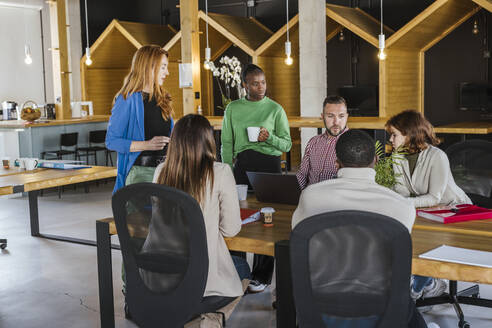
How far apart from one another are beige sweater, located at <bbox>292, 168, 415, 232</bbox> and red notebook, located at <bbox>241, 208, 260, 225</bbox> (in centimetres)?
68

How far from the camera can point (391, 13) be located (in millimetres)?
9891

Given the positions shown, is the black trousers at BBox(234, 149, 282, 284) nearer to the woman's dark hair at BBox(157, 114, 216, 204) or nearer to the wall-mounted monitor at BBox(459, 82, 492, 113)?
the woman's dark hair at BBox(157, 114, 216, 204)

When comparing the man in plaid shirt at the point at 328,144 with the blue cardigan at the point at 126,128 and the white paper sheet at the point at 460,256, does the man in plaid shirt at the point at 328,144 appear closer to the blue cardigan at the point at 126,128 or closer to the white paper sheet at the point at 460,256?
the blue cardigan at the point at 126,128

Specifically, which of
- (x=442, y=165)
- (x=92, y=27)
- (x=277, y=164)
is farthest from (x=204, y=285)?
(x=92, y=27)

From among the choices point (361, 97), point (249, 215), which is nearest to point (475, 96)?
point (361, 97)

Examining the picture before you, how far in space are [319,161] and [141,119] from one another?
1085 millimetres

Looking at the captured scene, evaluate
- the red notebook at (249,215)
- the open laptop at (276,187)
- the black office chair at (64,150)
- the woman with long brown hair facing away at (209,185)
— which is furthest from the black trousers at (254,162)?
the black office chair at (64,150)

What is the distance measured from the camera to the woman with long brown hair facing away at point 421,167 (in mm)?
3051

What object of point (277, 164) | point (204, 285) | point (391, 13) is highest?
point (391, 13)

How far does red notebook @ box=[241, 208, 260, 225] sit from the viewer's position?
111 inches

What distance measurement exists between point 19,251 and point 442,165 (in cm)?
381

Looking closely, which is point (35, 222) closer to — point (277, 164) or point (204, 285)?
point (277, 164)

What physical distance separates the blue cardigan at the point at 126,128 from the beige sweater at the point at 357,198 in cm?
165

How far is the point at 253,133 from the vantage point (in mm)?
4000
